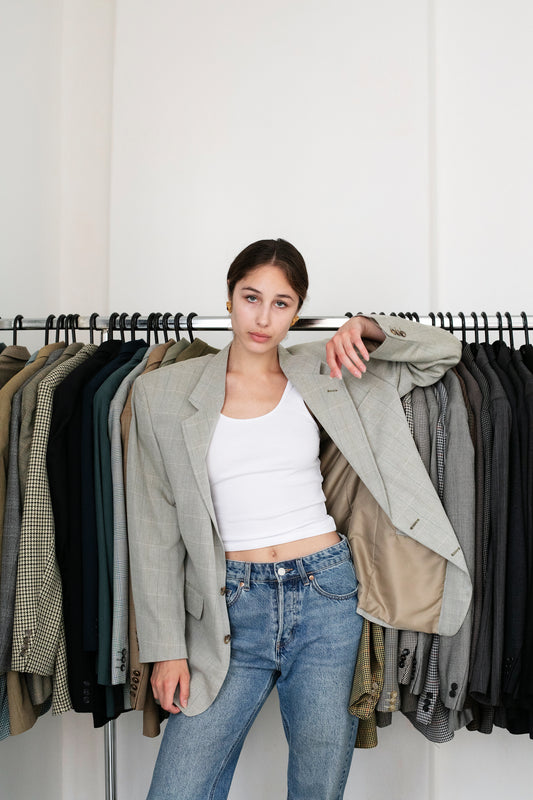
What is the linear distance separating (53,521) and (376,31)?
229 cm

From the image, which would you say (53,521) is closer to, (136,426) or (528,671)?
(136,426)

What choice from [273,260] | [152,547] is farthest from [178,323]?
[152,547]

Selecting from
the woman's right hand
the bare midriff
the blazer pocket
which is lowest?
the woman's right hand

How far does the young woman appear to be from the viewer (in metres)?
1.62

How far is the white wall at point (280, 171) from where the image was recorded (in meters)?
2.67

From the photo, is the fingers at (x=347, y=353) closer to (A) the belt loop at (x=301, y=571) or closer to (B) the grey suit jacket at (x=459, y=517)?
(B) the grey suit jacket at (x=459, y=517)

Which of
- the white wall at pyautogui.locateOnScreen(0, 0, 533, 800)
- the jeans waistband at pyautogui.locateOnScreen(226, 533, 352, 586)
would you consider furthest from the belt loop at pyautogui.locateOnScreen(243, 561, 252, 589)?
the white wall at pyautogui.locateOnScreen(0, 0, 533, 800)

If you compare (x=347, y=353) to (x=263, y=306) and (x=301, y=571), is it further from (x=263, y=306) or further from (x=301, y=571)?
(x=301, y=571)

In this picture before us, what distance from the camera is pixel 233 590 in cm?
164

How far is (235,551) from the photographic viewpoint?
1.66 meters

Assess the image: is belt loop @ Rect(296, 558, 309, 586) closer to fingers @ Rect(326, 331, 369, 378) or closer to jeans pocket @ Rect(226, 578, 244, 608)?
jeans pocket @ Rect(226, 578, 244, 608)

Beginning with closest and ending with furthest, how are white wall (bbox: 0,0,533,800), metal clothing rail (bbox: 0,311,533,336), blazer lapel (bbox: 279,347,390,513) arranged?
blazer lapel (bbox: 279,347,390,513) → metal clothing rail (bbox: 0,311,533,336) → white wall (bbox: 0,0,533,800)

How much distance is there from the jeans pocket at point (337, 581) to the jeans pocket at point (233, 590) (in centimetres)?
17

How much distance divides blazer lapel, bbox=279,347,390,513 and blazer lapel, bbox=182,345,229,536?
0.64 feet
